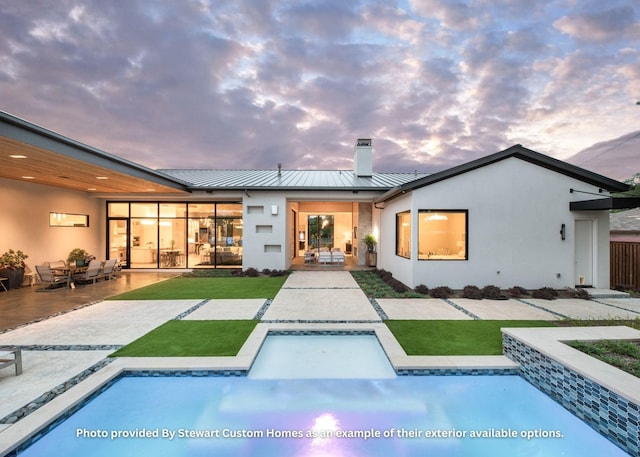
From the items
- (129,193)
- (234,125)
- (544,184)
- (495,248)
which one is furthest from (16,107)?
(544,184)

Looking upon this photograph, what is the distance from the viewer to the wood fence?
9008 mm

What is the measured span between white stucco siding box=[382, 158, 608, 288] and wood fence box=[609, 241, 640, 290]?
215cm

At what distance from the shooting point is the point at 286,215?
12.5 m

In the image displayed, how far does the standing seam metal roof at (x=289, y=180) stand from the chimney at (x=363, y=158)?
0.32 m

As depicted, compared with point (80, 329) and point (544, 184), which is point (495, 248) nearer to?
point (544, 184)

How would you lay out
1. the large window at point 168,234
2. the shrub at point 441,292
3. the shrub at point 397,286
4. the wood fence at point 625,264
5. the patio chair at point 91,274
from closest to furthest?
1. the shrub at point 441,292
2. the shrub at point 397,286
3. the wood fence at point 625,264
4. the patio chair at point 91,274
5. the large window at point 168,234

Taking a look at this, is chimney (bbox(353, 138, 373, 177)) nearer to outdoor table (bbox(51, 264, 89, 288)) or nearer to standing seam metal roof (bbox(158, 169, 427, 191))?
standing seam metal roof (bbox(158, 169, 427, 191))

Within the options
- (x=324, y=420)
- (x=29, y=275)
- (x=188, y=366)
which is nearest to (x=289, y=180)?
(x=29, y=275)

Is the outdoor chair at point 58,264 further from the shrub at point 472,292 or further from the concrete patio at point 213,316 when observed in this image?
the shrub at point 472,292

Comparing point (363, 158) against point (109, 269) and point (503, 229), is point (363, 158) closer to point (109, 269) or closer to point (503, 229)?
point (503, 229)

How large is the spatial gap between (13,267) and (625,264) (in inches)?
784

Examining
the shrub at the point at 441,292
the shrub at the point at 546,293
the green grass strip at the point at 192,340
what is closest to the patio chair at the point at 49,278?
the green grass strip at the point at 192,340

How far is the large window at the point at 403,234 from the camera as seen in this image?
30.1ft

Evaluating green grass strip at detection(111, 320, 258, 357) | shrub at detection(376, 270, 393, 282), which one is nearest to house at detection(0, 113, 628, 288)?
shrub at detection(376, 270, 393, 282)
